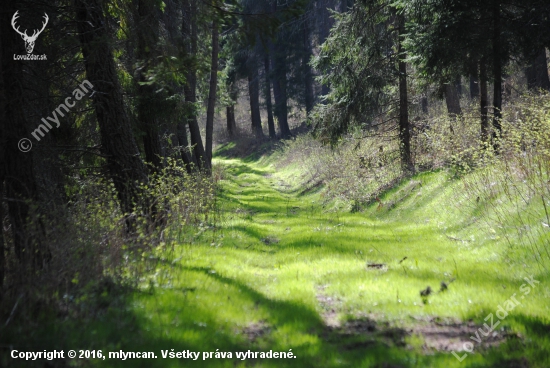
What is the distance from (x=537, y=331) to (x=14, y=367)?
4.54 metres

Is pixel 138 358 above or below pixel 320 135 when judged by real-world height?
below

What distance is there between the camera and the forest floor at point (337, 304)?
407 cm

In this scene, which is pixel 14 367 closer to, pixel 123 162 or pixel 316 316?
pixel 316 316

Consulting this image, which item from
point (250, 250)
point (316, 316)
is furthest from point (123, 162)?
point (316, 316)

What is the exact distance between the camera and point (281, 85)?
40312mm

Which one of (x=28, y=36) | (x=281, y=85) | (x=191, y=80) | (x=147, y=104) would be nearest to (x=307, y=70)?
(x=281, y=85)

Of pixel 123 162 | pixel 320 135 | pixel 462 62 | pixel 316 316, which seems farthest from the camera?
pixel 320 135

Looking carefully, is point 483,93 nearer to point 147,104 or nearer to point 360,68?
point 360,68

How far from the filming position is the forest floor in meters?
4.07

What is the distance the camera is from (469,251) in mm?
7461

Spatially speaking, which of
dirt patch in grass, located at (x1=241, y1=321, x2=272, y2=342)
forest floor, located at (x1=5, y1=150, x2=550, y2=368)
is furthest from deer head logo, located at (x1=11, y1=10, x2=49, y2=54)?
dirt patch in grass, located at (x1=241, y1=321, x2=272, y2=342)

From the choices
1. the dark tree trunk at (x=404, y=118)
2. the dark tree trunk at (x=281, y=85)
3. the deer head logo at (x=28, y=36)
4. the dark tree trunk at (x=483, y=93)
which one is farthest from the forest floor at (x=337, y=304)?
the dark tree trunk at (x=281, y=85)

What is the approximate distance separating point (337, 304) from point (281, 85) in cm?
3611

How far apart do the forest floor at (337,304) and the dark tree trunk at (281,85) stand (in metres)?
32.2
